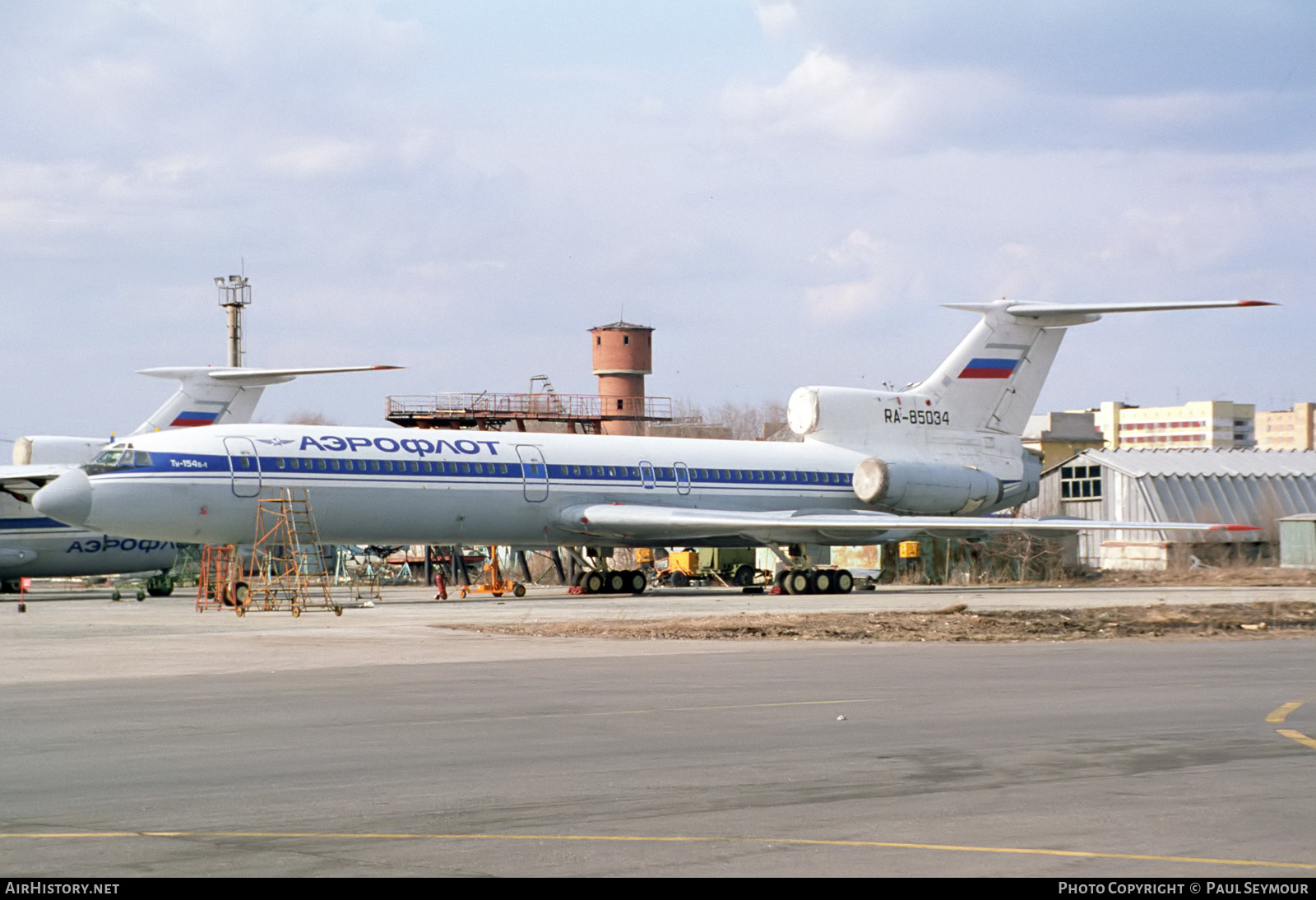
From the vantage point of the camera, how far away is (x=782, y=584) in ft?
137

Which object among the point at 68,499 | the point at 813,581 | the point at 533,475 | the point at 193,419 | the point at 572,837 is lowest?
the point at 572,837

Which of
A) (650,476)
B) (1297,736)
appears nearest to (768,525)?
(650,476)

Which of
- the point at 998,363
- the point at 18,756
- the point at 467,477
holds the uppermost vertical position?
the point at 998,363

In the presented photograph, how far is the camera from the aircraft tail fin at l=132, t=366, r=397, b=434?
45.0 metres

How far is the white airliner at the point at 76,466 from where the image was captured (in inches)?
1608

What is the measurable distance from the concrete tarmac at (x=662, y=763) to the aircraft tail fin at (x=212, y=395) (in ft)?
86.1

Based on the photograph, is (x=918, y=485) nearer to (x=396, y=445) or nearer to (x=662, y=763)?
(x=396, y=445)

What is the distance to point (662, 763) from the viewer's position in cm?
1023

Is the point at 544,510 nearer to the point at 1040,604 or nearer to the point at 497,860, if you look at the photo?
the point at 1040,604

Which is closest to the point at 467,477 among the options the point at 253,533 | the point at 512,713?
the point at 253,533

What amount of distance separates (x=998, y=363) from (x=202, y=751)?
124ft

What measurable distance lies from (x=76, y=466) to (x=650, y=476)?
572 inches
